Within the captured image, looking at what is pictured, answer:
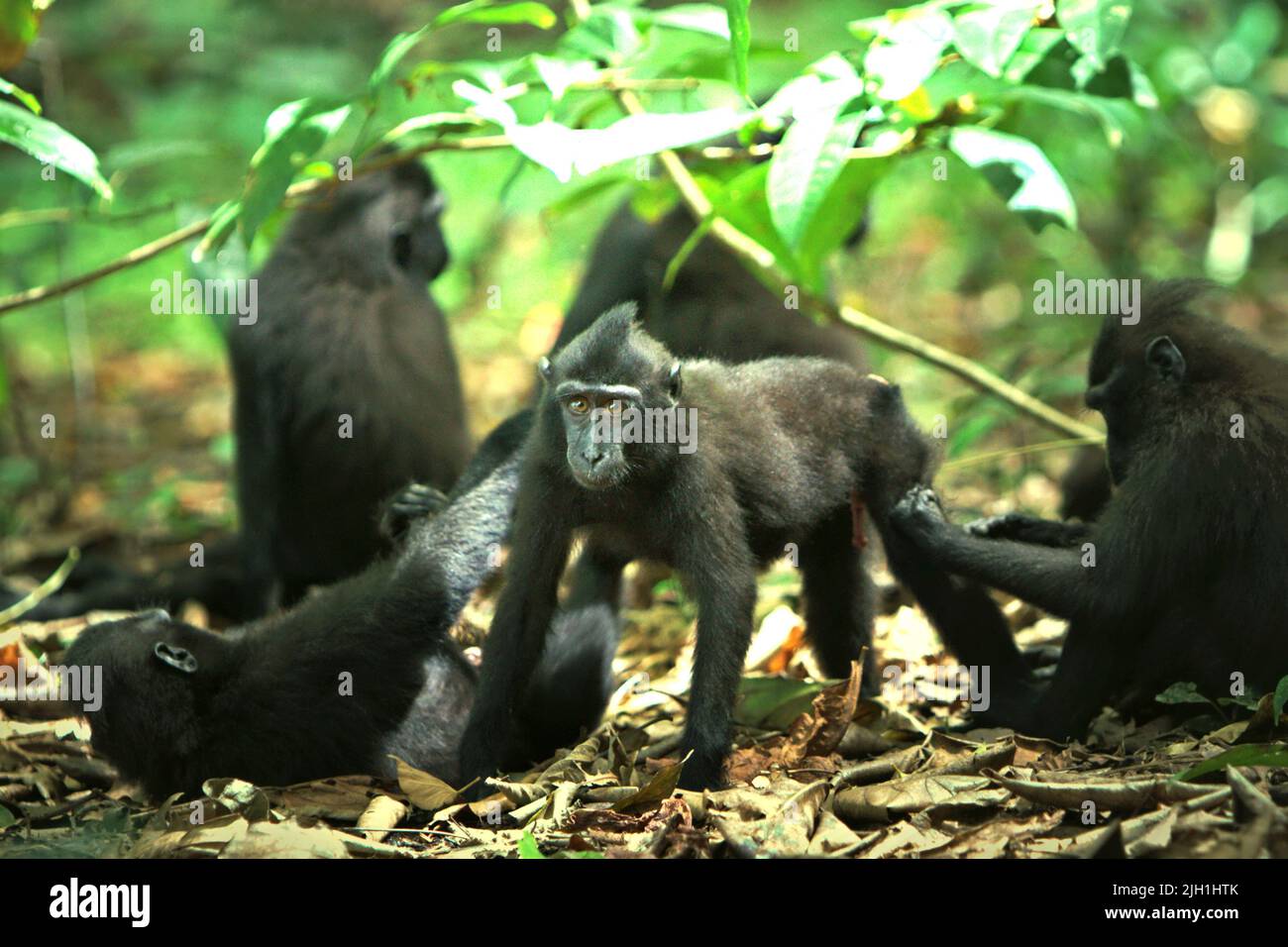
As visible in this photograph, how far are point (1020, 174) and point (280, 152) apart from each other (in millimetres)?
2616

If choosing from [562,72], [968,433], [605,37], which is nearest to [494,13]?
[562,72]

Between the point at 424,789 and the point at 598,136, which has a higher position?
the point at 598,136

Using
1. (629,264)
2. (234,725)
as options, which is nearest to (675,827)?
(234,725)

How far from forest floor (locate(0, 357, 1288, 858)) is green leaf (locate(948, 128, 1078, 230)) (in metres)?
A: 1.72

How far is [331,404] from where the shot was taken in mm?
6953

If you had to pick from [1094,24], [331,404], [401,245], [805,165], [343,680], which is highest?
[1094,24]

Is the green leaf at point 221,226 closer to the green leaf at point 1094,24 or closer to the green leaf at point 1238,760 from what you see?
the green leaf at point 1094,24

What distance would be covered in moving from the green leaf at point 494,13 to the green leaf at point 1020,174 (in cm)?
157

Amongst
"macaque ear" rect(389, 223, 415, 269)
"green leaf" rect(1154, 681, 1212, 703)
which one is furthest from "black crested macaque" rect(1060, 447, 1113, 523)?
"macaque ear" rect(389, 223, 415, 269)

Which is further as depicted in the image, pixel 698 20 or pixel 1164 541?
pixel 698 20

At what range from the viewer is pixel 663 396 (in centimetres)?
450

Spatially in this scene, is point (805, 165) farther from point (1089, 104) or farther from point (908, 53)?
point (1089, 104)

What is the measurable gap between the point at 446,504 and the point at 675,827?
1.90 metres
